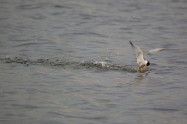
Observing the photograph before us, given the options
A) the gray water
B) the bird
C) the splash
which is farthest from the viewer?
the splash

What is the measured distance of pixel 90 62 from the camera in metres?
13.8

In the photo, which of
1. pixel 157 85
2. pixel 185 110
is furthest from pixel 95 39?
pixel 185 110

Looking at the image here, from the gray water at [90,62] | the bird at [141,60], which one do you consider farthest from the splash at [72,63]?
the bird at [141,60]

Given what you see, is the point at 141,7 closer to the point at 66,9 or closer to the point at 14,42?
the point at 66,9

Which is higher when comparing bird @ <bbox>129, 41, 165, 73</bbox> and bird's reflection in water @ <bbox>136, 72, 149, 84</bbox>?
bird @ <bbox>129, 41, 165, 73</bbox>

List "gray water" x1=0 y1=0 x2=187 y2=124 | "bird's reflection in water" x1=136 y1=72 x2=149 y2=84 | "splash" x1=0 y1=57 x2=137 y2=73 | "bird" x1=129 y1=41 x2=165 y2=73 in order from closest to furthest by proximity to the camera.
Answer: "gray water" x1=0 y1=0 x2=187 y2=124, "bird's reflection in water" x1=136 y1=72 x2=149 y2=84, "bird" x1=129 y1=41 x2=165 y2=73, "splash" x1=0 y1=57 x2=137 y2=73

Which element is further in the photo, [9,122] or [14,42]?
[14,42]

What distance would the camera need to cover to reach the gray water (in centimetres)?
1033

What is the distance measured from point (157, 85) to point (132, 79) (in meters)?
0.73

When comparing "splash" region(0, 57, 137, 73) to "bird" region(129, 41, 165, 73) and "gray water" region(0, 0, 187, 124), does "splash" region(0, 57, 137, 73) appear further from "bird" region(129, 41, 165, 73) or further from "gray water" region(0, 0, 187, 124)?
"bird" region(129, 41, 165, 73)

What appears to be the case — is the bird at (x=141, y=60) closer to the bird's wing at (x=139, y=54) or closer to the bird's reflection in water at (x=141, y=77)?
the bird's wing at (x=139, y=54)

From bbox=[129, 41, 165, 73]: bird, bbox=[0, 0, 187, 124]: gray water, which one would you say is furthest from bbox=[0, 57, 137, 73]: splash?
bbox=[129, 41, 165, 73]: bird

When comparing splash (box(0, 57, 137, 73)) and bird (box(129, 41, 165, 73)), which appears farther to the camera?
splash (box(0, 57, 137, 73))

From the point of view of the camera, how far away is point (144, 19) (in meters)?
19.0
